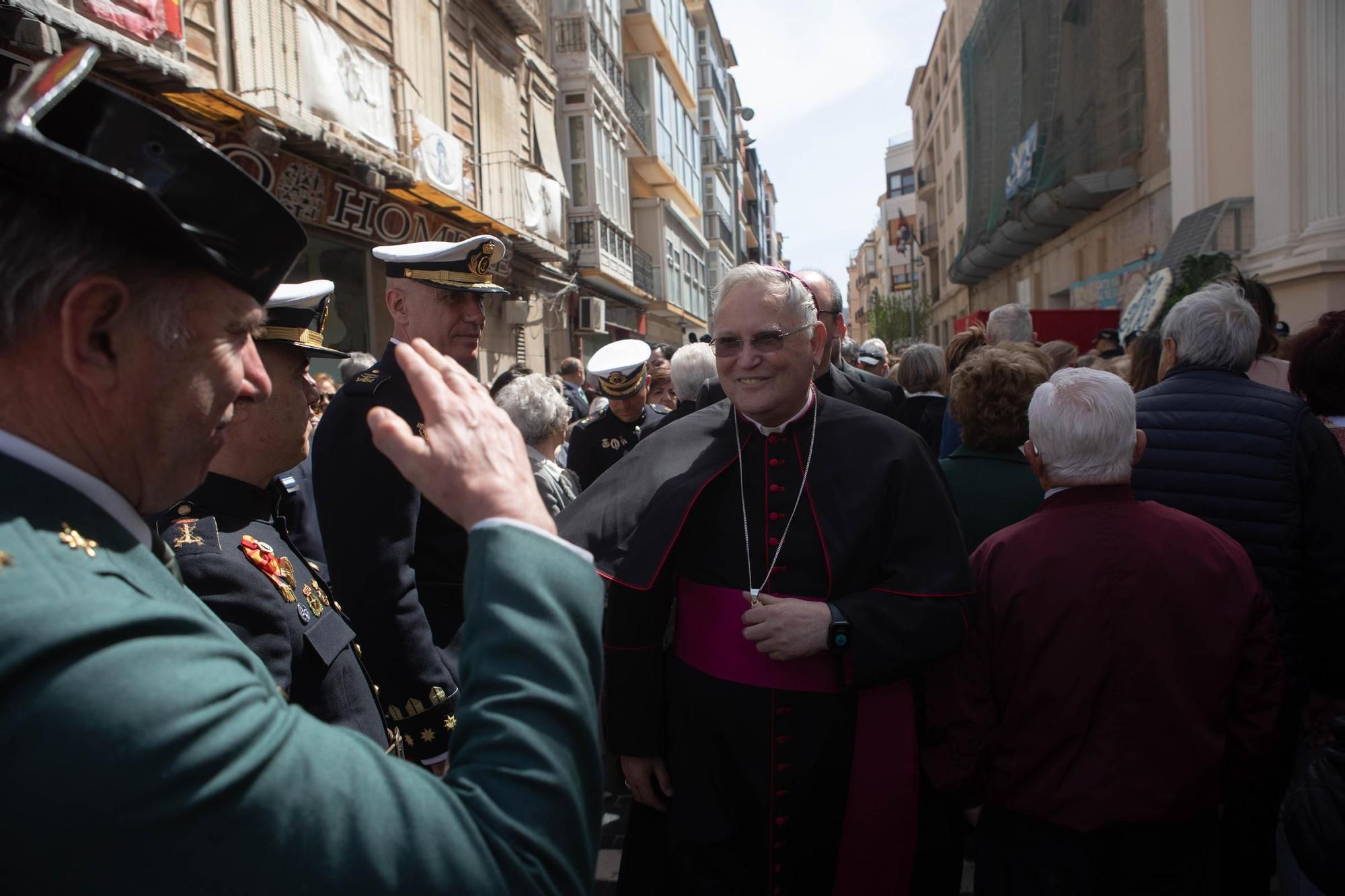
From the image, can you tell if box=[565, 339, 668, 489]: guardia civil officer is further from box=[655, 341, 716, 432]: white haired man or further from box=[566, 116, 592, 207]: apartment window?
box=[566, 116, 592, 207]: apartment window

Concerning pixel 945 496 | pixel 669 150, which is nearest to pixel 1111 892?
pixel 945 496

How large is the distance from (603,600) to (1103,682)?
1756 mm

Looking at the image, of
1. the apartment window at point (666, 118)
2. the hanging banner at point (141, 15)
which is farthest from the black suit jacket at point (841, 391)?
the apartment window at point (666, 118)

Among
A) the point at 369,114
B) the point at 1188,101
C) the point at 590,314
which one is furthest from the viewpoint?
A: the point at 590,314

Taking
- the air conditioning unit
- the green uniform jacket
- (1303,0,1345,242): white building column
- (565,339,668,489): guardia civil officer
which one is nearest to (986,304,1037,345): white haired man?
(565,339,668,489): guardia civil officer

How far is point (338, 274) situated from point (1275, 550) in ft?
33.5

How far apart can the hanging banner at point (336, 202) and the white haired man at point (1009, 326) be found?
6019mm

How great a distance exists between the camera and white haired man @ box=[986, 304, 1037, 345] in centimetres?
597

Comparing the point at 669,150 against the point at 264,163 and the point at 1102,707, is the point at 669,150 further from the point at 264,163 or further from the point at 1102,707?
the point at 1102,707

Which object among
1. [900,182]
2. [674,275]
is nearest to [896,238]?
[900,182]

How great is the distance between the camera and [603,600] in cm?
102

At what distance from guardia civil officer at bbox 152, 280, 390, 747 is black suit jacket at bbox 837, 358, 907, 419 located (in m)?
2.77

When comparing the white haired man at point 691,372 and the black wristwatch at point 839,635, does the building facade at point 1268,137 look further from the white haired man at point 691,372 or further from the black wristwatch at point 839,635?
the black wristwatch at point 839,635

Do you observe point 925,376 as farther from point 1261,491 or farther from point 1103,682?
point 1103,682
